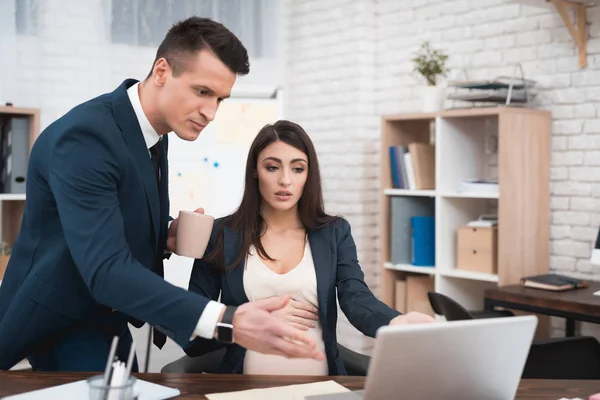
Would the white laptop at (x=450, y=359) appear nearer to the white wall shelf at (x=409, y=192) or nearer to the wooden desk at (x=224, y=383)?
the wooden desk at (x=224, y=383)

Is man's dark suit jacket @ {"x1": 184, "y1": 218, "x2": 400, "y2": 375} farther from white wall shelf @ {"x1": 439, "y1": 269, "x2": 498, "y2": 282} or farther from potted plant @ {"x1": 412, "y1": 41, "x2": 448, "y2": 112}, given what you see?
potted plant @ {"x1": 412, "y1": 41, "x2": 448, "y2": 112}

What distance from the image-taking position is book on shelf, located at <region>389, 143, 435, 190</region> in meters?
4.24

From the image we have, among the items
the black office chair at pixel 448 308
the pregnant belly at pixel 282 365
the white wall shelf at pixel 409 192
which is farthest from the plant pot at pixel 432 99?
the pregnant belly at pixel 282 365

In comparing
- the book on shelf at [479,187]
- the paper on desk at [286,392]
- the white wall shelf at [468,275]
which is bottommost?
the white wall shelf at [468,275]

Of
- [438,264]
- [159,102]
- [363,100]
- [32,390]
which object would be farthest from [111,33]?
[32,390]

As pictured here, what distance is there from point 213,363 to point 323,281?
433 millimetres

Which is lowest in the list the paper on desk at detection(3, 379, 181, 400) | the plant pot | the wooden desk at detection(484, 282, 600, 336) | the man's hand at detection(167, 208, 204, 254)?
the wooden desk at detection(484, 282, 600, 336)

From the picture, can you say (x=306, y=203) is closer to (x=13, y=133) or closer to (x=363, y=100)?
(x=13, y=133)

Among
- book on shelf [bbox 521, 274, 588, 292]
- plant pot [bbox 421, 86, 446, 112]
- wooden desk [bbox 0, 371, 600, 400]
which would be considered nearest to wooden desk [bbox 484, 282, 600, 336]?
book on shelf [bbox 521, 274, 588, 292]

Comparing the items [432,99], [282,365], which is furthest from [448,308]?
[432,99]

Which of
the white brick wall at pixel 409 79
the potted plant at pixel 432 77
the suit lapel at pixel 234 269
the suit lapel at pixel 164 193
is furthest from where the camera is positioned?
the potted plant at pixel 432 77

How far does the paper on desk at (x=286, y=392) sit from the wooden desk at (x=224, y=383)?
0.03 meters

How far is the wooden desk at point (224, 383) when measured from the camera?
1608mm

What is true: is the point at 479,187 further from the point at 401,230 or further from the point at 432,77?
the point at 432,77
